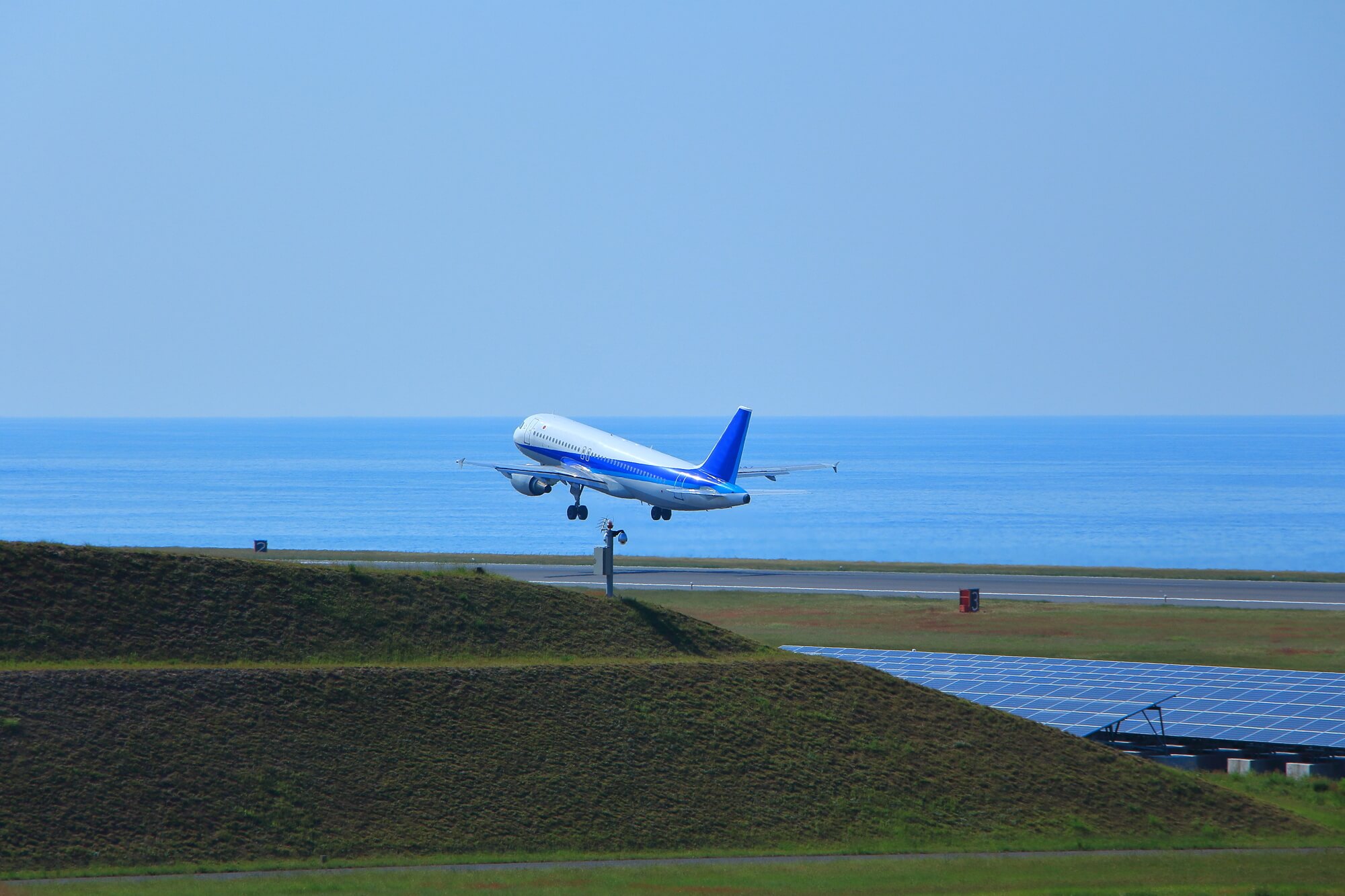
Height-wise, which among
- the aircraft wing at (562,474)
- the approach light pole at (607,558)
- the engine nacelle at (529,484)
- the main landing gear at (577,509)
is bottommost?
the approach light pole at (607,558)

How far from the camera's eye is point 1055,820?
1729 inches

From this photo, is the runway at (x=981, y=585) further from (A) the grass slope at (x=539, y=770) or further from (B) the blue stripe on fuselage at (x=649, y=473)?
(A) the grass slope at (x=539, y=770)

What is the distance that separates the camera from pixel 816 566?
11412 centimetres

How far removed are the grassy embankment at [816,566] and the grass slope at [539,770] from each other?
60332mm

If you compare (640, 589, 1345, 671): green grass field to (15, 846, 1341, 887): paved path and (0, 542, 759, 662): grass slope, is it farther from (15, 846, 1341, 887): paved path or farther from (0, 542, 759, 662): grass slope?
(15, 846, 1341, 887): paved path

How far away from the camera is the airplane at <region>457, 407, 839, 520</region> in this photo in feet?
337

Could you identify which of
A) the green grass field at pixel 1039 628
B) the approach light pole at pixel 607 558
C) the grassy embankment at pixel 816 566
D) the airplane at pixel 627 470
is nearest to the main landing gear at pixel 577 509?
the airplane at pixel 627 470

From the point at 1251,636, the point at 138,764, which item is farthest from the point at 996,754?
the point at 1251,636

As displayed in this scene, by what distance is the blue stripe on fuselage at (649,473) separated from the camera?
10262 cm

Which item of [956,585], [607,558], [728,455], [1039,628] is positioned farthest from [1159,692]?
[728,455]

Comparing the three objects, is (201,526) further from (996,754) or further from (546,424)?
(996,754)

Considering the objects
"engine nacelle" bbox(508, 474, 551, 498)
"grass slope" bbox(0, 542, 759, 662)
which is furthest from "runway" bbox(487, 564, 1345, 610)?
"grass slope" bbox(0, 542, 759, 662)

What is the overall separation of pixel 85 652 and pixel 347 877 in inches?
517

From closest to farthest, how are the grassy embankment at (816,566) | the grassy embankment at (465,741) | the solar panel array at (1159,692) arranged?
the grassy embankment at (465,741), the solar panel array at (1159,692), the grassy embankment at (816,566)
